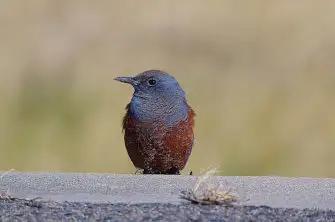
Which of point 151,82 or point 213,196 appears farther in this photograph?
point 151,82

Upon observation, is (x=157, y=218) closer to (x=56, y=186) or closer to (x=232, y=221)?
(x=232, y=221)

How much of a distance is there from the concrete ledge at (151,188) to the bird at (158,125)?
76 centimetres

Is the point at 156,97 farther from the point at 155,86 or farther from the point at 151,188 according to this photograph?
the point at 151,188

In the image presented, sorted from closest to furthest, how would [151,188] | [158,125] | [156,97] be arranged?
1. [151,188]
2. [158,125]
3. [156,97]

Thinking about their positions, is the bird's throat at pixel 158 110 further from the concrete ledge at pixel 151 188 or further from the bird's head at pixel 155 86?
the concrete ledge at pixel 151 188

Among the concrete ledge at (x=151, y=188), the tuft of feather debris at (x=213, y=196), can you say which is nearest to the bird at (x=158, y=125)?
the concrete ledge at (x=151, y=188)

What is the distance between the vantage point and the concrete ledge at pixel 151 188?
480 centimetres

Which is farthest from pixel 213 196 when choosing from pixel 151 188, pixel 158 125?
pixel 158 125

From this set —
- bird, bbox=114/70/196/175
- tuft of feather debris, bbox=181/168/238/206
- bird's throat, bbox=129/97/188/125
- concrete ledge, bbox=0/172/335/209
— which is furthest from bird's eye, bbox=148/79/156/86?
tuft of feather debris, bbox=181/168/238/206

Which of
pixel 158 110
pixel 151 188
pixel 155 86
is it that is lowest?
pixel 151 188

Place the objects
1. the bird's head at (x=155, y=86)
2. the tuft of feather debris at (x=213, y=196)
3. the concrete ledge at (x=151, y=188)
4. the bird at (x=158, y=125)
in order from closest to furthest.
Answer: the tuft of feather debris at (x=213, y=196) → the concrete ledge at (x=151, y=188) → the bird at (x=158, y=125) → the bird's head at (x=155, y=86)

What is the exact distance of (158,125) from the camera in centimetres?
630

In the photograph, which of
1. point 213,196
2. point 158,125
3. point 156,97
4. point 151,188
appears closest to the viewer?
point 213,196

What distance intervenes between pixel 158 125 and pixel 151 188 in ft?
3.89
